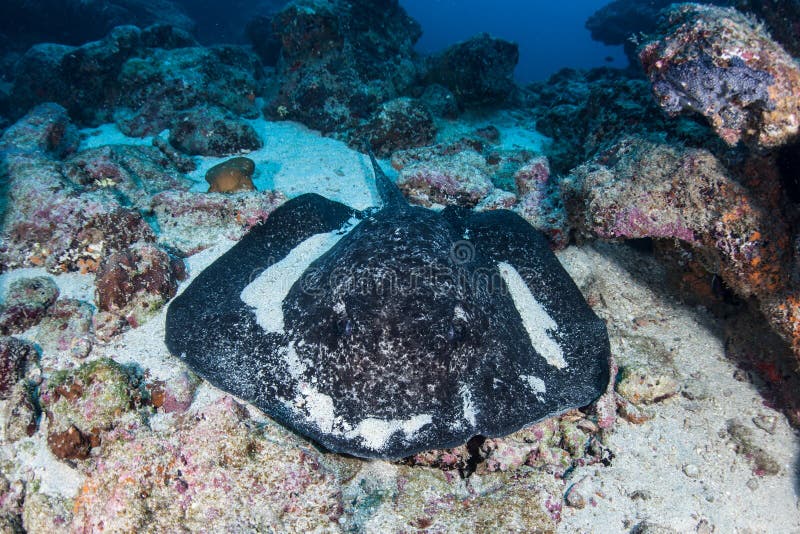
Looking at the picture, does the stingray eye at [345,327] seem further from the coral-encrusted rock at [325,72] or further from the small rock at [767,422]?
the coral-encrusted rock at [325,72]

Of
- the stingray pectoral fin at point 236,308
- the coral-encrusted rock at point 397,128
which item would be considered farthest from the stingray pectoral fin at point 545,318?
→ the coral-encrusted rock at point 397,128

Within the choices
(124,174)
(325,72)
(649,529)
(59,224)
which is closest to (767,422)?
(649,529)

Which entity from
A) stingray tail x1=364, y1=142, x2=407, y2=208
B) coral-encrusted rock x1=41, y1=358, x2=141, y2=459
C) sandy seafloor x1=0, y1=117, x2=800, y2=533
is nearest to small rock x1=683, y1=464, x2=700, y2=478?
sandy seafloor x1=0, y1=117, x2=800, y2=533

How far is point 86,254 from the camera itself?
5.25 m

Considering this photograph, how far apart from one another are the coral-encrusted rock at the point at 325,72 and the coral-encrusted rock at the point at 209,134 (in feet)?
6.64

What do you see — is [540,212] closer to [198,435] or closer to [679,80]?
[679,80]

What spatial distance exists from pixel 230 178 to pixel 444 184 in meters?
3.71

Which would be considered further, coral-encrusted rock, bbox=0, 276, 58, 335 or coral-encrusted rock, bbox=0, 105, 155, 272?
coral-encrusted rock, bbox=0, 105, 155, 272

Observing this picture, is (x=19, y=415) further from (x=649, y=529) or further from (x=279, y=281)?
(x=649, y=529)

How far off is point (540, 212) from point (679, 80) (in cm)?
261

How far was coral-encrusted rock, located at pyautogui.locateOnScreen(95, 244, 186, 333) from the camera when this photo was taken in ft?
15.1

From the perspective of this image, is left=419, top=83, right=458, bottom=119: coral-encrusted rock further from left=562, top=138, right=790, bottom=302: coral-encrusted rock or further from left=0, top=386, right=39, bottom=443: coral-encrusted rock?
left=0, top=386, right=39, bottom=443: coral-encrusted rock

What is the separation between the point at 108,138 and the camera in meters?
9.59

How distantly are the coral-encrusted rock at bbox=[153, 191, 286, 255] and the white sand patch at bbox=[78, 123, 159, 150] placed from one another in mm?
4112
